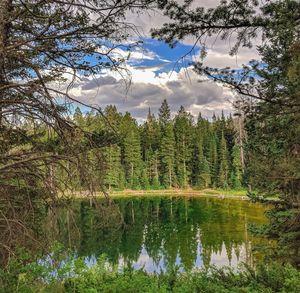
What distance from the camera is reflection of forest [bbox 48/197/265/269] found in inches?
776

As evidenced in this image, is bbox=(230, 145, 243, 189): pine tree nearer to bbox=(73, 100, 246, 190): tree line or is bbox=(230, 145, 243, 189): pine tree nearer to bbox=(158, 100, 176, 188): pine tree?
bbox=(73, 100, 246, 190): tree line

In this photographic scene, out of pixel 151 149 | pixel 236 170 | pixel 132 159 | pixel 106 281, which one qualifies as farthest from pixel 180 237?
pixel 151 149

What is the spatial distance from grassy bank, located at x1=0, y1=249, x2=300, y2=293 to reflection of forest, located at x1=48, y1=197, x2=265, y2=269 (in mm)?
3212

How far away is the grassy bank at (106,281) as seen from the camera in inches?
146

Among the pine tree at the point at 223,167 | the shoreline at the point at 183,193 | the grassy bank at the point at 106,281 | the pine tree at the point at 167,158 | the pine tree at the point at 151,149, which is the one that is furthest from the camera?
the pine tree at the point at 151,149

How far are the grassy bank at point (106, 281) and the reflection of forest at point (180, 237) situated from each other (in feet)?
10.5

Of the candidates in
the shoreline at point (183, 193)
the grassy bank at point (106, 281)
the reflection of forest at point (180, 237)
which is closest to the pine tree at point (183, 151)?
the shoreline at point (183, 193)

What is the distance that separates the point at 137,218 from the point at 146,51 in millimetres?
31840

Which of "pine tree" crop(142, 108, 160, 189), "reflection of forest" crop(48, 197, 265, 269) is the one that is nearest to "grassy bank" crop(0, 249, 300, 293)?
"reflection of forest" crop(48, 197, 265, 269)

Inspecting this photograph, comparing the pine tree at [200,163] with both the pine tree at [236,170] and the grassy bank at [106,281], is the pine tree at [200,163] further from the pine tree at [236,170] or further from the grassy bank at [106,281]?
the grassy bank at [106,281]

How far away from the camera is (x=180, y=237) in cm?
2566

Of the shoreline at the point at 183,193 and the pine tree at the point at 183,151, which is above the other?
the pine tree at the point at 183,151

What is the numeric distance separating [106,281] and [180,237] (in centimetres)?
1960

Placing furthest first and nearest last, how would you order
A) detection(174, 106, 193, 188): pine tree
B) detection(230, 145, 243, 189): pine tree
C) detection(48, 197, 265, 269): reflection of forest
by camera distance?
detection(174, 106, 193, 188): pine tree < detection(230, 145, 243, 189): pine tree < detection(48, 197, 265, 269): reflection of forest
